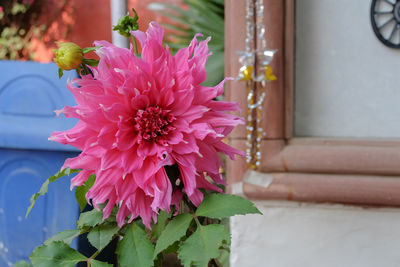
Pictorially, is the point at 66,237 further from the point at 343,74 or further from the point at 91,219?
the point at 343,74

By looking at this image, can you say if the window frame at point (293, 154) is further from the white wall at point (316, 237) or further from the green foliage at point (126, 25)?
the green foliage at point (126, 25)

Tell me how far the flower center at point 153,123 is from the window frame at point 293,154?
1.30 ft

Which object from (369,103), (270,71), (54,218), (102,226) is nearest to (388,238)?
(369,103)

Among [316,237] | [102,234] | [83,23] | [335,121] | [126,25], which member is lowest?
[316,237]

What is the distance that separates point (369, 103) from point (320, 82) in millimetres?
94

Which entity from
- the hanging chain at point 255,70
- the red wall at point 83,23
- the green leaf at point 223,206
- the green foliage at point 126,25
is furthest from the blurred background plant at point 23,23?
the green leaf at point 223,206

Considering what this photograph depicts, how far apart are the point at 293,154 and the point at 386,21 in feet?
0.94

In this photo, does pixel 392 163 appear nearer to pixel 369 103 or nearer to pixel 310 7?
pixel 369 103

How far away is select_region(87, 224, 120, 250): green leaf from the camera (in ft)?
1.49

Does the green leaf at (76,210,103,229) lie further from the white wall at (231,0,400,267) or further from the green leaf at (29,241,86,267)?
the white wall at (231,0,400,267)

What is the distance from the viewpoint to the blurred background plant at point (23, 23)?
161 inches

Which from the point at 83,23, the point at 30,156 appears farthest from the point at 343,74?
the point at 83,23

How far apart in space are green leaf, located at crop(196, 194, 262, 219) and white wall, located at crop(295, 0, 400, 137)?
42cm

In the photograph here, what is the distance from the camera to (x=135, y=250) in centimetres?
→ 43
